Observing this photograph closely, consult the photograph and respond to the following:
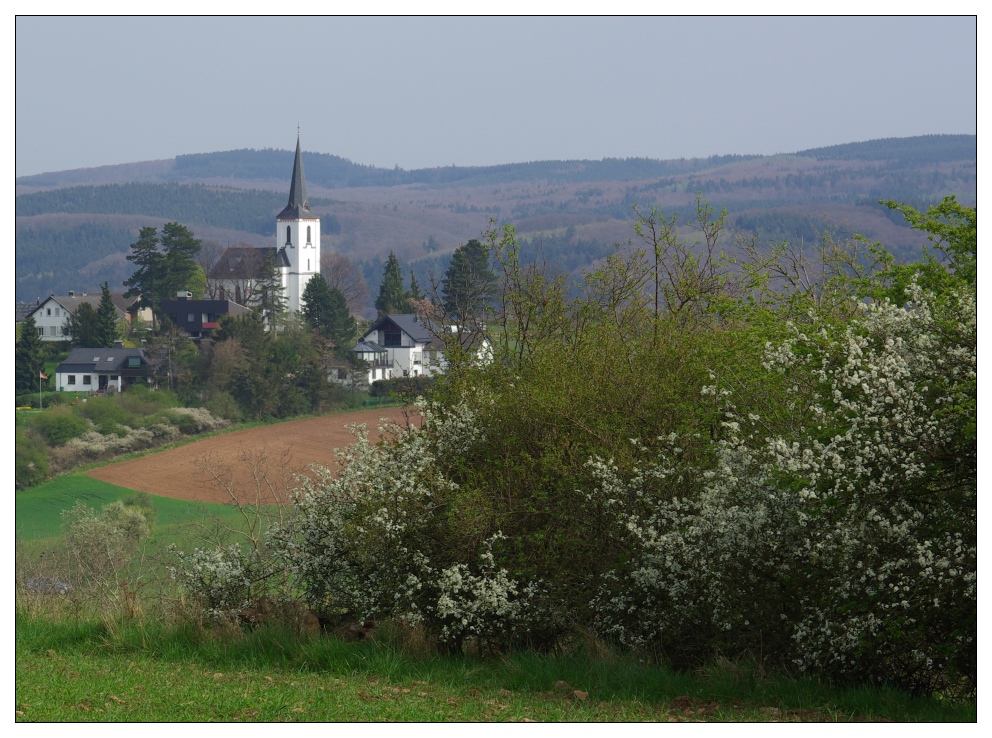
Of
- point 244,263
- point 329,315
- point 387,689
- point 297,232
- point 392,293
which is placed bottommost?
point 387,689

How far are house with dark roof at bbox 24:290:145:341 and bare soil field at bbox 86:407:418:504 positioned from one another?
1697 centimetres

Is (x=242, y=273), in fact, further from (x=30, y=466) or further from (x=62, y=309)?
(x=30, y=466)

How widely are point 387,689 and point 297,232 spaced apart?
84831mm

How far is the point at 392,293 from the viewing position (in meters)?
54.7

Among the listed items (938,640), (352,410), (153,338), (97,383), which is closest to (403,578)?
(938,640)

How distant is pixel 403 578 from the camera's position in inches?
348

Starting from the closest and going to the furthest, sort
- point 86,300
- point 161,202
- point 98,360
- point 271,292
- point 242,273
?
point 98,360 → point 86,300 → point 271,292 → point 242,273 → point 161,202

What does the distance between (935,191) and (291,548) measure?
75.6 feet

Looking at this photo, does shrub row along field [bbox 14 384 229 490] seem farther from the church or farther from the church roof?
the church roof

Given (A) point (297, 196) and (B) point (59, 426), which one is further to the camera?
(A) point (297, 196)

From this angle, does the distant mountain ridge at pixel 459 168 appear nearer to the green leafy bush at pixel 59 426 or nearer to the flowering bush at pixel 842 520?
the flowering bush at pixel 842 520

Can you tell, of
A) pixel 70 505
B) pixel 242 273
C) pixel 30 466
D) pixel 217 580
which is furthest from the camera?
pixel 242 273

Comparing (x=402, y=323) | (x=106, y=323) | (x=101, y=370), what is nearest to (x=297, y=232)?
(x=106, y=323)

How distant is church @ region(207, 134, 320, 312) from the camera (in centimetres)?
6969
